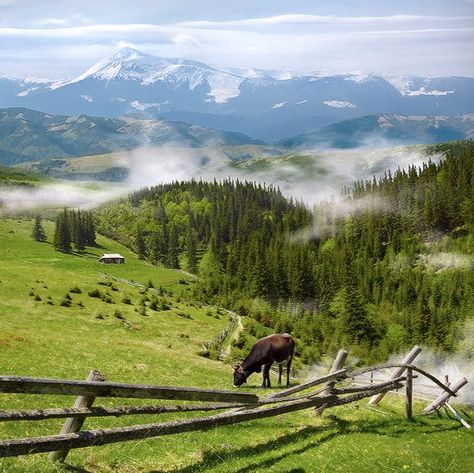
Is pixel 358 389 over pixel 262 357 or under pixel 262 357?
over

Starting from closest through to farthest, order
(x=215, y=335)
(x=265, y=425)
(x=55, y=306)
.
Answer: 1. (x=265, y=425)
2. (x=55, y=306)
3. (x=215, y=335)

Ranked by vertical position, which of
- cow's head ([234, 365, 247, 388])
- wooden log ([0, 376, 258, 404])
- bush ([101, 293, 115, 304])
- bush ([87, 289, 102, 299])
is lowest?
bush ([101, 293, 115, 304])

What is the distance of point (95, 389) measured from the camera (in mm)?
12594

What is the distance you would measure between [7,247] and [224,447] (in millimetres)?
181977

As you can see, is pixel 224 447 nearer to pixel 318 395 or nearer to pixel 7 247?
pixel 318 395

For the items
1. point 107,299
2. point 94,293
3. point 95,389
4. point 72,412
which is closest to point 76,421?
point 72,412

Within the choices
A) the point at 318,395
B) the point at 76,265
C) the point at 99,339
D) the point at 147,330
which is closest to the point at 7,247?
the point at 76,265

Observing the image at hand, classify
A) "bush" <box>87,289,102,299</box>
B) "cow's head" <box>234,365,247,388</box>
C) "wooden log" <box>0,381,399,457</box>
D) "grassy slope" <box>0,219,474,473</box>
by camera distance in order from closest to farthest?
"wooden log" <box>0,381,399,457</box>, "grassy slope" <box>0,219,474,473</box>, "cow's head" <box>234,365,247,388</box>, "bush" <box>87,289,102,299</box>

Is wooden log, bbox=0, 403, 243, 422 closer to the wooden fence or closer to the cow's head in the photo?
the wooden fence

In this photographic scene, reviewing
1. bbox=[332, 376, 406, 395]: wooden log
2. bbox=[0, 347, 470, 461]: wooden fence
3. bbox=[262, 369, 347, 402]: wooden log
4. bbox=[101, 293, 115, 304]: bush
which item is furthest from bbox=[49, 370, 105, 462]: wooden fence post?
bbox=[101, 293, 115, 304]: bush

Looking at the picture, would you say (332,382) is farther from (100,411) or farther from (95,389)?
(95,389)

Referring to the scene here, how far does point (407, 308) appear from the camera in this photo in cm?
18738

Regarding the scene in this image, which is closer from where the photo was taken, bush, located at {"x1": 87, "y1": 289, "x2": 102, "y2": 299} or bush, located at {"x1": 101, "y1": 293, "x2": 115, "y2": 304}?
bush, located at {"x1": 101, "y1": 293, "x2": 115, "y2": 304}

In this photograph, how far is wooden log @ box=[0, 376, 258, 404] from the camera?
11320mm
